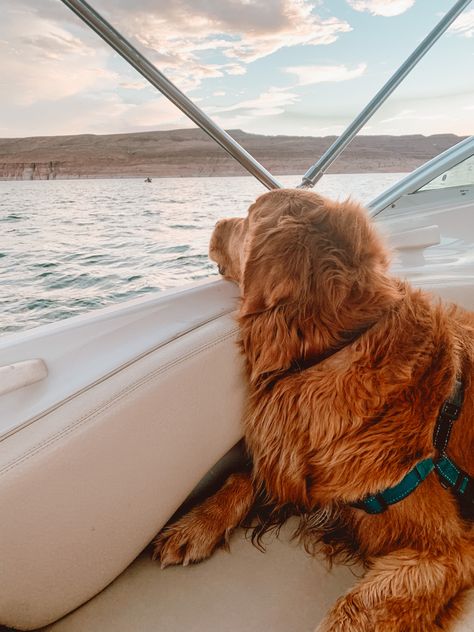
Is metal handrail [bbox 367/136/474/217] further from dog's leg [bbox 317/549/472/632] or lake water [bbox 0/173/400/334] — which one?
dog's leg [bbox 317/549/472/632]

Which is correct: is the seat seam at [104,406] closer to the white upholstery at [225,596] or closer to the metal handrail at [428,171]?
the white upholstery at [225,596]

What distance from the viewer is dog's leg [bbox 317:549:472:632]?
48.5 inches

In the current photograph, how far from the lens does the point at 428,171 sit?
3828 millimetres

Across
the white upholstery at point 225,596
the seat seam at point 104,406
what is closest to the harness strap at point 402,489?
the white upholstery at point 225,596

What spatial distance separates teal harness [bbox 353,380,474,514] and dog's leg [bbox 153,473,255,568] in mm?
542

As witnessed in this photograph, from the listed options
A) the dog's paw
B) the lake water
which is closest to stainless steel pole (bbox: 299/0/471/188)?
the lake water

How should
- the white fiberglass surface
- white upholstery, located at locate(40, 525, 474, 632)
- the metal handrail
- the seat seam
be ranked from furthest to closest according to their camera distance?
1. the metal handrail
2. white upholstery, located at locate(40, 525, 474, 632)
3. the white fiberglass surface
4. the seat seam

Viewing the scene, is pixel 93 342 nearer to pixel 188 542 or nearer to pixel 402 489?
pixel 188 542

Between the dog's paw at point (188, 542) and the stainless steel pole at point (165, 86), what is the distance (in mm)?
1972

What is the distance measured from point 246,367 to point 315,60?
286cm

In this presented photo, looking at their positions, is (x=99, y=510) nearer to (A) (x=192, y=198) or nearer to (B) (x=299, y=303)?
(B) (x=299, y=303)

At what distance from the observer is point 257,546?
159 centimetres

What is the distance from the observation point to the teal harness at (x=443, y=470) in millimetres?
1348

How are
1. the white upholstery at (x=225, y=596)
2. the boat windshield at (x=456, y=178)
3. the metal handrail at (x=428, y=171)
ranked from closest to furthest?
the white upholstery at (x=225, y=596) < the metal handrail at (x=428, y=171) < the boat windshield at (x=456, y=178)
